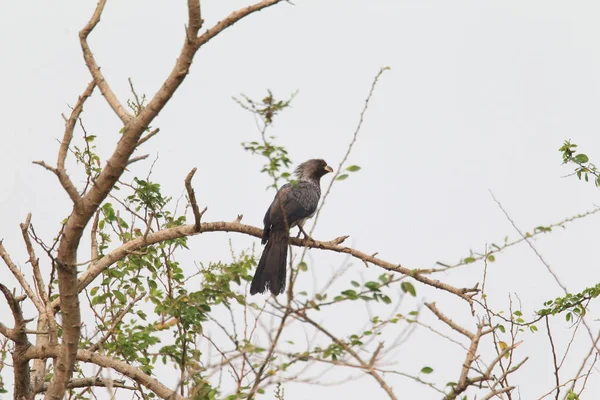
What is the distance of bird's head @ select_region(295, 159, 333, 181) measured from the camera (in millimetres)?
10898

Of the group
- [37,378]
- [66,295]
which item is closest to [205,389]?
[66,295]

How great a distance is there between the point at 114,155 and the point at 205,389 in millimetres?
1516

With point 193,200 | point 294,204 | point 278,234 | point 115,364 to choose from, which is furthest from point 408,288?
point 294,204

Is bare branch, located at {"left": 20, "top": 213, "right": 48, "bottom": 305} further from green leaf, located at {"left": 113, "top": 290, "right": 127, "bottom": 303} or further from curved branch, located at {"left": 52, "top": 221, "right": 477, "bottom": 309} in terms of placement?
green leaf, located at {"left": 113, "top": 290, "right": 127, "bottom": 303}

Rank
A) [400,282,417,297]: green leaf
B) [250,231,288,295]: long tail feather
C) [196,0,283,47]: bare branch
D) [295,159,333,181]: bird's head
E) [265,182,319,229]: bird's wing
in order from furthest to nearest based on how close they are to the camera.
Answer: [295,159,333,181]: bird's head → [265,182,319,229]: bird's wing → [250,231,288,295]: long tail feather → [196,0,283,47]: bare branch → [400,282,417,297]: green leaf

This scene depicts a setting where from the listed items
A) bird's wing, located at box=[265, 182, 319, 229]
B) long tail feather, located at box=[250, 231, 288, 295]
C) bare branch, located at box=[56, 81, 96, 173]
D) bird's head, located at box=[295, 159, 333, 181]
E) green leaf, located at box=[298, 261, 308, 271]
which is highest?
bird's head, located at box=[295, 159, 333, 181]

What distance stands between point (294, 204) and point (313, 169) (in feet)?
5.77

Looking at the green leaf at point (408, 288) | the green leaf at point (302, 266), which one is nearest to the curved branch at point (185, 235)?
the green leaf at point (408, 288)

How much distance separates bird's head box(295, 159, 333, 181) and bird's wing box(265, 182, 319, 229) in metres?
0.99

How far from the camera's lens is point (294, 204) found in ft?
30.5

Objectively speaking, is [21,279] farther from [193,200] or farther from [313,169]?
[313,169]

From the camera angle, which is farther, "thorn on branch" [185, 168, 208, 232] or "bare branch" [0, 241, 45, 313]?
"bare branch" [0, 241, 45, 313]

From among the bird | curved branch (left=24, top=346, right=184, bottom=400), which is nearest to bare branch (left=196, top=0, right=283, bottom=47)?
curved branch (left=24, top=346, right=184, bottom=400)

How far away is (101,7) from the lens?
5934 mm
